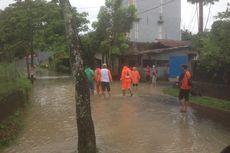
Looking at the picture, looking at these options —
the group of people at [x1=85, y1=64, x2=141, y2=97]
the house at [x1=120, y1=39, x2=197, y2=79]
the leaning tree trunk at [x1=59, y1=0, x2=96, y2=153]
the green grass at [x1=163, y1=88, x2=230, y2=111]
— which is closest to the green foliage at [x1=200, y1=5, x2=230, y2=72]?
the green grass at [x1=163, y1=88, x2=230, y2=111]

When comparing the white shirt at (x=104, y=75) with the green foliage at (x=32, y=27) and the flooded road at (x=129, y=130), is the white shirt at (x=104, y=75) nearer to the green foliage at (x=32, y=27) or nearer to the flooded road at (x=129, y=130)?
the flooded road at (x=129, y=130)

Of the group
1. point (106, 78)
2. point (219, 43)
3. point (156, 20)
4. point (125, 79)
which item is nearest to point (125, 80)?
point (125, 79)

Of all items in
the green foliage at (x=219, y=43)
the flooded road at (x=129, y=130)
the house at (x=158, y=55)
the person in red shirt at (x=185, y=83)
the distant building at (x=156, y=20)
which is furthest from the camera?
the distant building at (x=156, y=20)

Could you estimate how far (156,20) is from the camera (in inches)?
1761

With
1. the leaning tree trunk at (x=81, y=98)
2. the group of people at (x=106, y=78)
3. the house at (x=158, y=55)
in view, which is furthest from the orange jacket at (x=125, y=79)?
the house at (x=158, y=55)

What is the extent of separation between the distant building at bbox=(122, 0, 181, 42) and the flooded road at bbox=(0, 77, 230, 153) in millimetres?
26685

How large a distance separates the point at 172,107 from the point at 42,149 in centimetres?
839

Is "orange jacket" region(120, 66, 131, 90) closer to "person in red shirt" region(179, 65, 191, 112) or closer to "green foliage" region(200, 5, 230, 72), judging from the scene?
"green foliage" region(200, 5, 230, 72)

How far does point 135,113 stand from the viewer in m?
15.2

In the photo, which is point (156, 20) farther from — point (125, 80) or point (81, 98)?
point (81, 98)

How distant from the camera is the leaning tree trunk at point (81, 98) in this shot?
8.75 metres

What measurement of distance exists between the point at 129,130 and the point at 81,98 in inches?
137

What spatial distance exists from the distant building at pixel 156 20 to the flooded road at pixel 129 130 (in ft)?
87.5

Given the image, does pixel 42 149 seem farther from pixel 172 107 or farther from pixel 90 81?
pixel 90 81
